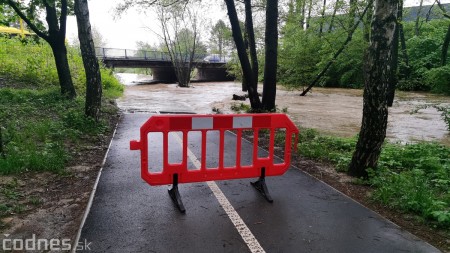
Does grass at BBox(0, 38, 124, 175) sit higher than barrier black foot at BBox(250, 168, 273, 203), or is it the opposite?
grass at BBox(0, 38, 124, 175)

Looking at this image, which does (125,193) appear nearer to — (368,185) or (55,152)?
(55,152)

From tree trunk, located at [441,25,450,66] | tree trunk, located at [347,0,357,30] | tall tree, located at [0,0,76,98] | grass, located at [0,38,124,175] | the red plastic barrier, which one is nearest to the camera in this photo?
the red plastic barrier

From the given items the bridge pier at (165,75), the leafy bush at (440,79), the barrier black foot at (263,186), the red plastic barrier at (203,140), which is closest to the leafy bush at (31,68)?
the red plastic barrier at (203,140)

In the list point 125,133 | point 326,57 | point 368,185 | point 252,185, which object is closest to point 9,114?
point 125,133

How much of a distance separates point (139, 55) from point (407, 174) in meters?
40.6

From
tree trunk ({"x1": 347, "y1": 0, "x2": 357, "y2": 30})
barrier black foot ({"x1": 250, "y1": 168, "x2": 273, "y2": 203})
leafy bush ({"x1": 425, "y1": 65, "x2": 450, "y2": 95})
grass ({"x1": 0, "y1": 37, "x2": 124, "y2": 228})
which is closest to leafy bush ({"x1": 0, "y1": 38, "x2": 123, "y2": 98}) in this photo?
grass ({"x1": 0, "y1": 37, "x2": 124, "y2": 228})

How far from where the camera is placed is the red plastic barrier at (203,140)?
4332mm

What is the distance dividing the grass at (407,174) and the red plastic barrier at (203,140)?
5.79ft

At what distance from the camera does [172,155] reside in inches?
276

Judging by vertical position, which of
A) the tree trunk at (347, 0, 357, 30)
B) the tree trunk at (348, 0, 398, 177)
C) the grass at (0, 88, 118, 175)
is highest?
the tree trunk at (347, 0, 357, 30)

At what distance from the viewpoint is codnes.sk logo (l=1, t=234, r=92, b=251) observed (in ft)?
11.0

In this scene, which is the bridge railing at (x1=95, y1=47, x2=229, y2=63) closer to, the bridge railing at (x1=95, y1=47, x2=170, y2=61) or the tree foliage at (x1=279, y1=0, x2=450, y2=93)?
the bridge railing at (x1=95, y1=47, x2=170, y2=61)

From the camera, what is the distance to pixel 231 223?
4012mm

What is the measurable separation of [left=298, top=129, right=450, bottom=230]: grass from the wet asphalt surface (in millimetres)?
636
